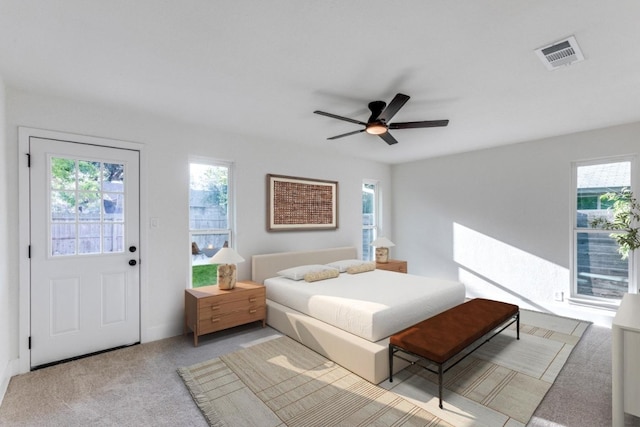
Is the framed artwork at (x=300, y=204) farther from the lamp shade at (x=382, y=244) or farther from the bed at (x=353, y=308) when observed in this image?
the lamp shade at (x=382, y=244)

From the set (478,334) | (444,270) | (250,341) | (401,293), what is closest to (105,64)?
(250,341)

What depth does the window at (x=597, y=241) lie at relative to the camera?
149 inches

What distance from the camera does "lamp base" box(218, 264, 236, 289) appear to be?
11.4 ft

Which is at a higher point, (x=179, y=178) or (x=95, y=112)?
(x=95, y=112)

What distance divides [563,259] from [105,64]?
5.58m

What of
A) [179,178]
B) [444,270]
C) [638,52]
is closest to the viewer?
[638,52]

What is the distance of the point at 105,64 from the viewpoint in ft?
7.28

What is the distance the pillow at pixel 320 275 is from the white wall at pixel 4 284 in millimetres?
2750

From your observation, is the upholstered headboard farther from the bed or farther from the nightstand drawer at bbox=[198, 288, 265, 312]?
the nightstand drawer at bbox=[198, 288, 265, 312]

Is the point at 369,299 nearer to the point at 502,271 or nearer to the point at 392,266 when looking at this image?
the point at 392,266

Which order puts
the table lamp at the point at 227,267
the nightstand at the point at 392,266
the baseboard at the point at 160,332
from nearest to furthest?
the baseboard at the point at 160,332 < the table lamp at the point at 227,267 < the nightstand at the point at 392,266

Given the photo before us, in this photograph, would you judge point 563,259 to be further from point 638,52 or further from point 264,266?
point 264,266

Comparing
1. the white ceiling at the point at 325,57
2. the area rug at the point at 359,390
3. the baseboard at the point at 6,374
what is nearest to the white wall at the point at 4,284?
the baseboard at the point at 6,374

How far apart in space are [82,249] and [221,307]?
4.88 ft
